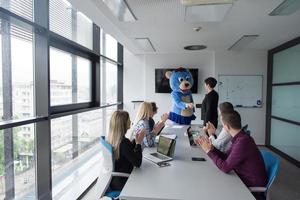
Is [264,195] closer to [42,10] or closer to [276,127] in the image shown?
[42,10]

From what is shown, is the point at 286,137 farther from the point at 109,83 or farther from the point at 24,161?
the point at 24,161

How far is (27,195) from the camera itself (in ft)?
6.96

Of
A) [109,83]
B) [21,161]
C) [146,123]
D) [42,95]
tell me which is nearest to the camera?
[21,161]

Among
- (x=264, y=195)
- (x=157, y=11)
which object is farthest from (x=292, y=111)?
(x=157, y=11)

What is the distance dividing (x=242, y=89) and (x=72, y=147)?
4.04 meters

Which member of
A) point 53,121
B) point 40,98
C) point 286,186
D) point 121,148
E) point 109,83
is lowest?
point 286,186

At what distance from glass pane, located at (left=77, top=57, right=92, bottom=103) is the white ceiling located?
30.3 inches

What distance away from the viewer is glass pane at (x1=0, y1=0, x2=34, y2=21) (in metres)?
1.75

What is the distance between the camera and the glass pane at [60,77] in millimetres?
2518

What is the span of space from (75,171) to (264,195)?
2.60 meters

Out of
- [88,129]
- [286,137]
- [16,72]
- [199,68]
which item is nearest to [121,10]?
[16,72]

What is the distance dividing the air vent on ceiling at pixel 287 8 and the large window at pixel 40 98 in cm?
249

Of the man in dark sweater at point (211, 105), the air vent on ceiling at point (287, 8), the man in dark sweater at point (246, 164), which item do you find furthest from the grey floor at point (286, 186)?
the air vent on ceiling at point (287, 8)

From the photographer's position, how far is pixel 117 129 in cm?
186
